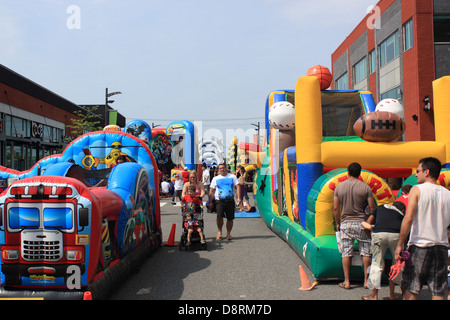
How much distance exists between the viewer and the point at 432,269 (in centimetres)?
383

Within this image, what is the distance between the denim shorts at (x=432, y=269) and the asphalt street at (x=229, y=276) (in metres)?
1.21

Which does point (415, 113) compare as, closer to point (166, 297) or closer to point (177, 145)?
point (177, 145)

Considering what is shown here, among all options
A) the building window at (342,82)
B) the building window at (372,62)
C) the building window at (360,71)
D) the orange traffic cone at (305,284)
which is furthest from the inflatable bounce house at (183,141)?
the orange traffic cone at (305,284)

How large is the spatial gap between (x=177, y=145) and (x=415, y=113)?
12.5 metres

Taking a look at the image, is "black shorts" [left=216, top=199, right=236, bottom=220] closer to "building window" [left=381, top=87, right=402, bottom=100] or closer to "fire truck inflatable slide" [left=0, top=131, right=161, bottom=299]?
"fire truck inflatable slide" [left=0, top=131, right=161, bottom=299]

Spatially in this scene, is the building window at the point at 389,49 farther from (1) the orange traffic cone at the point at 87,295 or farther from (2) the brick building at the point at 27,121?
(1) the orange traffic cone at the point at 87,295

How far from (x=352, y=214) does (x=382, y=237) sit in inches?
22.1

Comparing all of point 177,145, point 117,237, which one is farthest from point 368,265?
point 177,145

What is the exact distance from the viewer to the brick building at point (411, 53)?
21516 mm

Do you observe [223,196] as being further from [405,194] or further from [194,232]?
[405,194]

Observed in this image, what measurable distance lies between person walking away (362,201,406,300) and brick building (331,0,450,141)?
18.4 metres

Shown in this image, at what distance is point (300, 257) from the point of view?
6.74 meters

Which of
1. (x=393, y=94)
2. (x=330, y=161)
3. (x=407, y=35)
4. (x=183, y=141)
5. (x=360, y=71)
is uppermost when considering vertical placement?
(x=407, y=35)

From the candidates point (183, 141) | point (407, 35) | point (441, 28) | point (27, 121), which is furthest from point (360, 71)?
point (27, 121)
